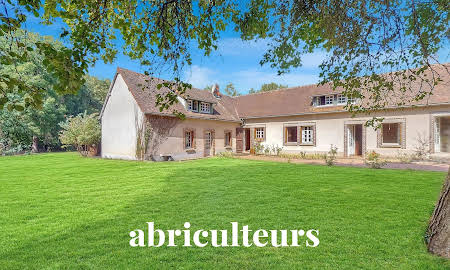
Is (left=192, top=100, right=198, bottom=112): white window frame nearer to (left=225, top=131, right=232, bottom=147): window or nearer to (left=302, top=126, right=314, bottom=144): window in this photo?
(left=225, top=131, right=232, bottom=147): window

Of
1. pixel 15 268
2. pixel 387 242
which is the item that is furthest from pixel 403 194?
pixel 15 268

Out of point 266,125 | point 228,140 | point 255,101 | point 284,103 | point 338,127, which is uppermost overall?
point 255,101

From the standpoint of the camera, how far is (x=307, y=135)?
65.9ft

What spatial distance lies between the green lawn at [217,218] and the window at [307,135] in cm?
1065

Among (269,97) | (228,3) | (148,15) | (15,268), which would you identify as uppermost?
(269,97)

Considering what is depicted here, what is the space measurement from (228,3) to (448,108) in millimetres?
16287

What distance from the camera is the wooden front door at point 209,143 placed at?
2086 centimetres

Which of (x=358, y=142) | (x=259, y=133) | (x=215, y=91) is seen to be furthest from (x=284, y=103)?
(x=215, y=91)

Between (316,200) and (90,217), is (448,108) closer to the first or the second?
(316,200)

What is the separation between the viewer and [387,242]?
3.98 metres

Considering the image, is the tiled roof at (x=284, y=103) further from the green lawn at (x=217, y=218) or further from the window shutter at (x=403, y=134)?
the green lawn at (x=217, y=218)

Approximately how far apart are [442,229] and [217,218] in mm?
3648

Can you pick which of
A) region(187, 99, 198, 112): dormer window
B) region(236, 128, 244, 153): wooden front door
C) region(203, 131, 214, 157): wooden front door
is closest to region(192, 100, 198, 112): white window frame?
region(187, 99, 198, 112): dormer window

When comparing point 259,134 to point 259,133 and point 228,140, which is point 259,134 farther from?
point 228,140
